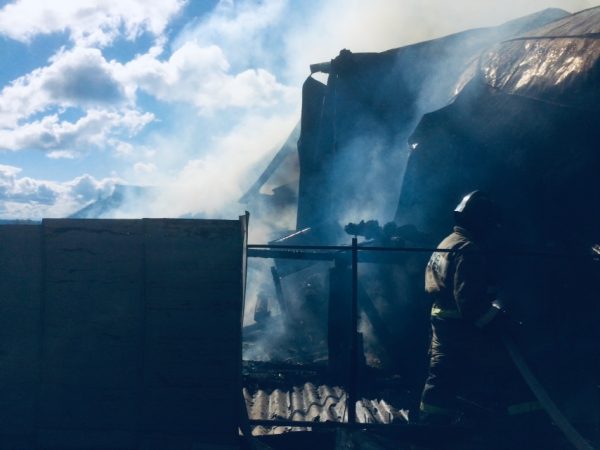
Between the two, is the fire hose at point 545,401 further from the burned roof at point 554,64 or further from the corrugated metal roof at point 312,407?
the burned roof at point 554,64

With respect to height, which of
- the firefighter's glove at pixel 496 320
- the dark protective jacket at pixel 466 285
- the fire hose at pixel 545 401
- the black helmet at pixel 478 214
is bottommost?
the fire hose at pixel 545 401

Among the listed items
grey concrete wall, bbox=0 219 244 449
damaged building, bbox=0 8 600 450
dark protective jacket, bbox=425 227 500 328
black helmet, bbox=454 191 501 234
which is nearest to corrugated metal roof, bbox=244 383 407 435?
damaged building, bbox=0 8 600 450

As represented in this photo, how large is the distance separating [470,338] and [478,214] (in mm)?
1061

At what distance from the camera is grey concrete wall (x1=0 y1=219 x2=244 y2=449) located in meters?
3.54

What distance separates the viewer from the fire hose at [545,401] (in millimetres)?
3650

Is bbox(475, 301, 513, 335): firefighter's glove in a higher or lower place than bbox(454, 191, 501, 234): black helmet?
lower

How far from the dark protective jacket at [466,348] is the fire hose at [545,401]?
154 millimetres

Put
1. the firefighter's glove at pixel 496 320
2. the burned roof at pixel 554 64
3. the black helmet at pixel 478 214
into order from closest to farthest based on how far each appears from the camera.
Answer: the firefighter's glove at pixel 496 320 < the black helmet at pixel 478 214 < the burned roof at pixel 554 64

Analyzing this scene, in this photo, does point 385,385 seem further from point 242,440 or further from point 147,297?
point 147,297

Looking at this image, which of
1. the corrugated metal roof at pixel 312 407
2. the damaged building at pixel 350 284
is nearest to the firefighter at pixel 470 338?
the damaged building at pixel 350 284

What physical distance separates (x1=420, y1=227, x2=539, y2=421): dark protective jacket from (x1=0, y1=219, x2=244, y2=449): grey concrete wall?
181 centimetres

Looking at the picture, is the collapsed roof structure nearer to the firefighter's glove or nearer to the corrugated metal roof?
the firefighter's glove

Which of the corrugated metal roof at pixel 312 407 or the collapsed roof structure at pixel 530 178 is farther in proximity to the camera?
the corrugated metal roof at pixel 312 407

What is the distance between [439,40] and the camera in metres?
8.91
